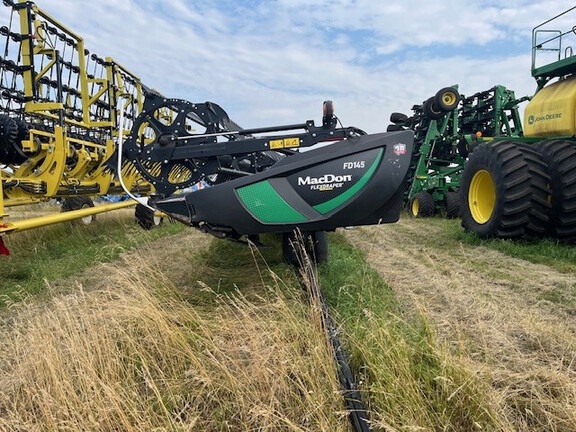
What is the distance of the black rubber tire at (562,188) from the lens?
5469 millimetres

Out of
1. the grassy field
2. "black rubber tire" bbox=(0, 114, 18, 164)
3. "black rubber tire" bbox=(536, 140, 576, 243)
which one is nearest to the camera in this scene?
the grassy field

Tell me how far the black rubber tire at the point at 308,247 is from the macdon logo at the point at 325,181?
0.72m

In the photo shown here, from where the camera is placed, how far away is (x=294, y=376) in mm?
2145

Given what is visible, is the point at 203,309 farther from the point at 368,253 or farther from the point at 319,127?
the point at 368,253

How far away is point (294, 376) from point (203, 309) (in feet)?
4.43

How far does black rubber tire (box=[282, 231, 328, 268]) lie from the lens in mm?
3941

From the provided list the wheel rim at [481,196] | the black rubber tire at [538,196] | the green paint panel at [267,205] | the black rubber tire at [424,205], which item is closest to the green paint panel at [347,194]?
the green paint panel at [267,205]

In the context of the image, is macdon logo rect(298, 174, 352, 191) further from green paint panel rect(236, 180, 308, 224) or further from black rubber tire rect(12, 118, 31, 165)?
black rubber tire rect(12, 118, 31, 165)

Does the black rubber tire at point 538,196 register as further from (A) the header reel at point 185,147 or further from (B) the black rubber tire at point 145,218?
(B) the black rubber tire at point 145,218

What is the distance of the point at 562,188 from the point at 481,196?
4.96 feet

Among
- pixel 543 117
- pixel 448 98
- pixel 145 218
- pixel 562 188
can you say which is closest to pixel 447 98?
pixel 448 98

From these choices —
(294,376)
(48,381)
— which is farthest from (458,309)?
(48,381)

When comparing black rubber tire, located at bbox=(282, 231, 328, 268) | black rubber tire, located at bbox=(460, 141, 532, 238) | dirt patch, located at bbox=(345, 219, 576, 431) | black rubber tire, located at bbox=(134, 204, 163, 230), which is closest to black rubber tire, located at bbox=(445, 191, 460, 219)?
black rubber tire, located at bbox=(460, 141, 532, 238)

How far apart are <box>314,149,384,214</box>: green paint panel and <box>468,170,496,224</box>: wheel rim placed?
14.0 feet
